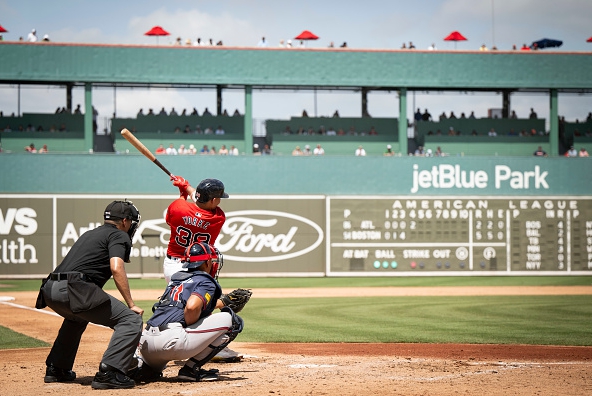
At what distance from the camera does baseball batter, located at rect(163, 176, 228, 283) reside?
31.6ft

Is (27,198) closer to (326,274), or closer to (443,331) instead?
(326,274)

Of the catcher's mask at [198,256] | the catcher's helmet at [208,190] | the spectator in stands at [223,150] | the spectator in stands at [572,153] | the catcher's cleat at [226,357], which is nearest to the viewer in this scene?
the catcher's mask at [198,256]

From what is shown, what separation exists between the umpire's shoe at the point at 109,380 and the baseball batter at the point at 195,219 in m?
1.84

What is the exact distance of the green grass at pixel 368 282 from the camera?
27042 mm

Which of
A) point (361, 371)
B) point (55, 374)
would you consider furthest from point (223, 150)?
point (55, 374)

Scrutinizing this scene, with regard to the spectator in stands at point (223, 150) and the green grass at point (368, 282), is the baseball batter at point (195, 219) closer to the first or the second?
the green grass at point (368, 282)

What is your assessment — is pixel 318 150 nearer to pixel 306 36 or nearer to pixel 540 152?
pixel 306 36

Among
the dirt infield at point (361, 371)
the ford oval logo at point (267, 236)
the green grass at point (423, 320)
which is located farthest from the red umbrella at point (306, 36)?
the dirt infield at point (361, 371)

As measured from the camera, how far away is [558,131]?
120ft

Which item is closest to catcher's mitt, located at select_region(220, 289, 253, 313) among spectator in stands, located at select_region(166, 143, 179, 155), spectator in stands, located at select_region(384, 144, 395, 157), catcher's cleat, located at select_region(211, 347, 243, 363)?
catcher's cleat, located at select_region(211, 347, 243, 363)

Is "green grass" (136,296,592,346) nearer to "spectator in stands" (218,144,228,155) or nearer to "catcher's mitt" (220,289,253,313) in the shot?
"catcher's mitt" (220,289,253,313)

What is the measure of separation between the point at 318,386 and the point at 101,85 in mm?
27919

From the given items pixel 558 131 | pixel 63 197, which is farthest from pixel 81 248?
pixel 558 131

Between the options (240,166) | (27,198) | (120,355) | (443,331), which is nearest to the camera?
(120,355)
